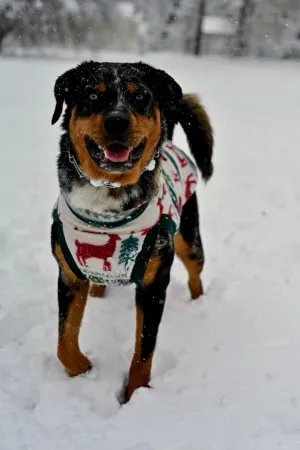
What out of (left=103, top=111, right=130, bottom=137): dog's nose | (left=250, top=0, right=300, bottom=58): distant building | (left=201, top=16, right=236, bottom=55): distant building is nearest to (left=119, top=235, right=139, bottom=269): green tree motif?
(left=103, top=111, right=130, bottom=137): dog's nose

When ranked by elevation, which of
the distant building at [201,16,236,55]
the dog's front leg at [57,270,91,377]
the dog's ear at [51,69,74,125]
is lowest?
the distant building at [201,16,236,55]

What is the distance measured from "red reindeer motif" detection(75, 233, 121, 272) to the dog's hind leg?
1060 mm

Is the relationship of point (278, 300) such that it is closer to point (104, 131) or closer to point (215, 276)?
point (215, 276)

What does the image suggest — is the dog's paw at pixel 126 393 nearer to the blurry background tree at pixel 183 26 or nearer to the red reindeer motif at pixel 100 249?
the red reindeer motif at pixel 100 249

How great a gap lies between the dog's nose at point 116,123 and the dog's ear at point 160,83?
485 mm

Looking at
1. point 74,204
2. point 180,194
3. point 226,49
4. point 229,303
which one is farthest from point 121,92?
point 226,49

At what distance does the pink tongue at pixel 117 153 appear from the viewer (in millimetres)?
2354

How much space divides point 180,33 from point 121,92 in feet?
111

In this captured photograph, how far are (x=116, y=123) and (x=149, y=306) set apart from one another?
1.06m

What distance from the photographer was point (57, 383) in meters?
2.93

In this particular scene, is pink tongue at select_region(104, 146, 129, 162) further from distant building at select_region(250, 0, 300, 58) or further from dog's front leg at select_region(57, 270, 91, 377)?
distant building at select_region(250, 0, 300, 58)

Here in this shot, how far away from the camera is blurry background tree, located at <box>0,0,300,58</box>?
101 ft

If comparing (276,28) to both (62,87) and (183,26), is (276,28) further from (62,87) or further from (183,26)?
(62,87)

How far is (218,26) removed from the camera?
108 feet
